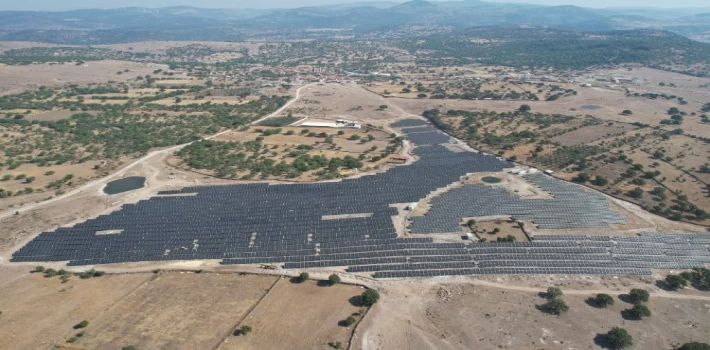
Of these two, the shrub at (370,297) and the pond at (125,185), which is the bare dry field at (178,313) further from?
the pond at (125,185)

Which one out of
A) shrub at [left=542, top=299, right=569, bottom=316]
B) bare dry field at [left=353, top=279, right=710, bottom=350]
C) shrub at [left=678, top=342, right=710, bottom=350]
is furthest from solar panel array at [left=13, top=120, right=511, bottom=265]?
shrub at [left=678, top=342, right=710, bottom=350]

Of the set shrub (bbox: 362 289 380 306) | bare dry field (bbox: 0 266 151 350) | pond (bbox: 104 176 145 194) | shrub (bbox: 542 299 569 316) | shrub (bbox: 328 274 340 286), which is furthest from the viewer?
pond (bbox: 104 176 145 194)

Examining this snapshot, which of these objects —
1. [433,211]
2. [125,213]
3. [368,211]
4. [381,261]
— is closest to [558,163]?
[433,211]

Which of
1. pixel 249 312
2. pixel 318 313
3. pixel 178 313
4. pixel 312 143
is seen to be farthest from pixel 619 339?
pixel 312 143

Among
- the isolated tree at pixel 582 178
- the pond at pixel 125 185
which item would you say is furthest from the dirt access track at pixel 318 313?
the isolated tree at pixel 582 178

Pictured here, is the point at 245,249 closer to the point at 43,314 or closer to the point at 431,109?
the point at 43,314

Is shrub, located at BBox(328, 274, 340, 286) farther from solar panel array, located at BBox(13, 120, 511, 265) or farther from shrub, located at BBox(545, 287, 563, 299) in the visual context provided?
shrub, located at BBox(545, 287, 563, 299)
